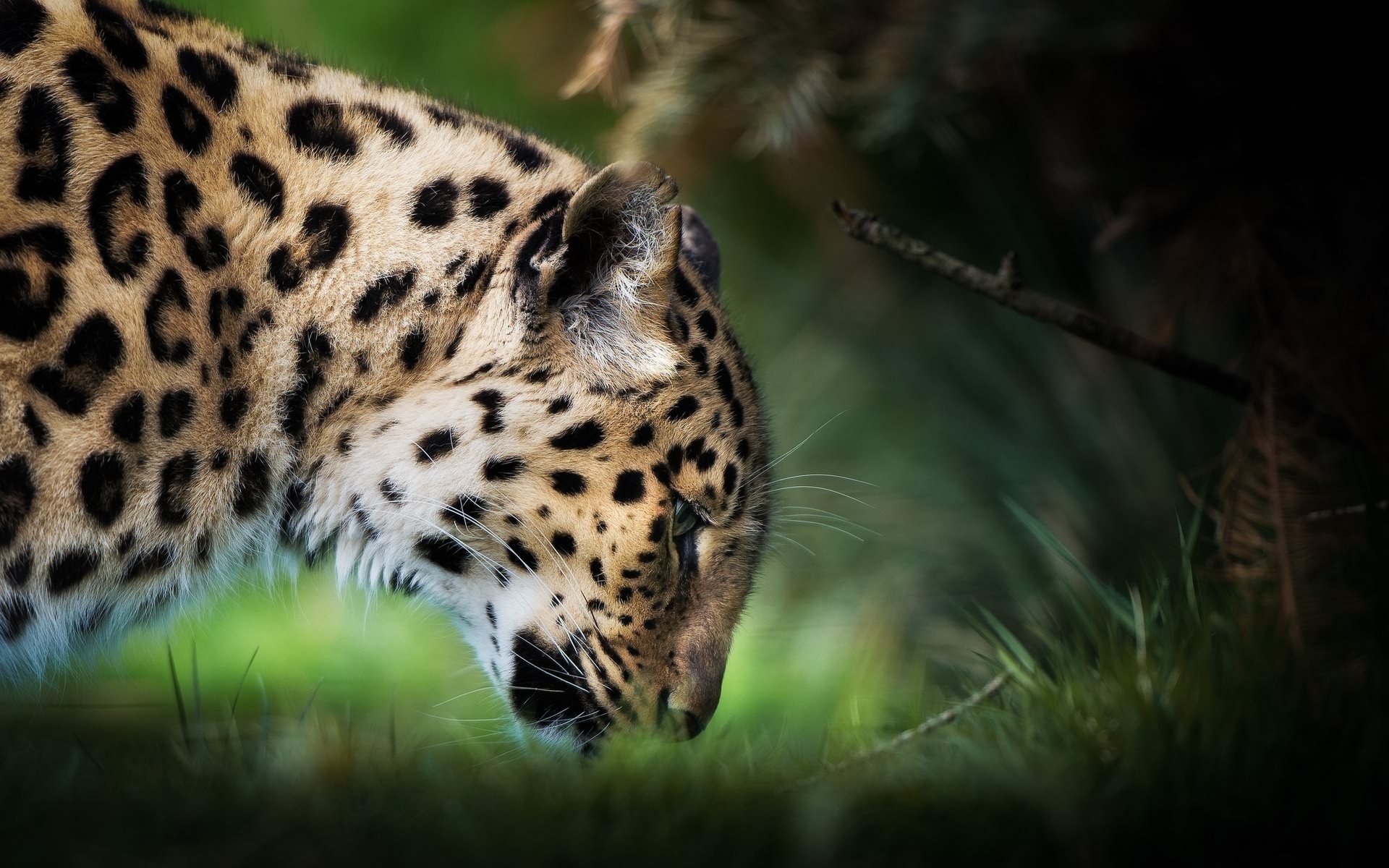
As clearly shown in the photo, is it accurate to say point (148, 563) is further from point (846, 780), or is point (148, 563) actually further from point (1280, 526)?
point (1280, 526)

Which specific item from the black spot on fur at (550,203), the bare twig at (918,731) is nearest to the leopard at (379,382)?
the black spot on fur at (550,203)

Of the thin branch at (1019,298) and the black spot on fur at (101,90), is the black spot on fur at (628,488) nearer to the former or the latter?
the thin branch at (1019,298)

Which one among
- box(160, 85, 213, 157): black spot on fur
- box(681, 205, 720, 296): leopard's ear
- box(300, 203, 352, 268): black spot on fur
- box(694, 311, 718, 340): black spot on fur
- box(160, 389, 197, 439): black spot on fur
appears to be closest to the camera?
box(160, 389, 197, 439): black spot on fur

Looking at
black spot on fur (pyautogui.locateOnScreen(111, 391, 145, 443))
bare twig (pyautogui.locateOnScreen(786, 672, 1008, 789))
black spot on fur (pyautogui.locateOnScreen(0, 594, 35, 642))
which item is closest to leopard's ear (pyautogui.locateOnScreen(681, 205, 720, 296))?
bare twig (pyautogui.locateOnScreen(786, 672, 1008, 789))

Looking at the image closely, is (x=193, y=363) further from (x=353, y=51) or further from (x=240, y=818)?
(x=353, y=51)

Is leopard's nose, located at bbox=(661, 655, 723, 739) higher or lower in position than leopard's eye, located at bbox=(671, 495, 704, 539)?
lower

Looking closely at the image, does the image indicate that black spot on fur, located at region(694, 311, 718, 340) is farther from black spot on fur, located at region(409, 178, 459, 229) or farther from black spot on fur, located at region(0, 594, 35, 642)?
black spot on fur, located at region(0, 594, 35, 642)
